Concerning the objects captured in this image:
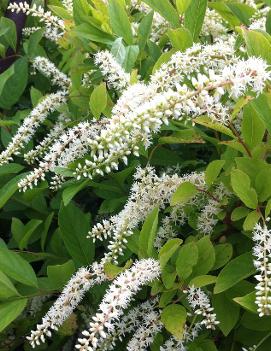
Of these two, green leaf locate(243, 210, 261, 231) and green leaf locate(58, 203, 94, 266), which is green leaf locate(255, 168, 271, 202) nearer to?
green leaf locate(243, 210, 261, 231)

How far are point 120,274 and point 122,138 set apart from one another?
412 mm

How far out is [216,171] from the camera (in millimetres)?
1739

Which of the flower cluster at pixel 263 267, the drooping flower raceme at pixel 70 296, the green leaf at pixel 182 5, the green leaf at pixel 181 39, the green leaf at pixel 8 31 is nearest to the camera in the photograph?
the flower cluster at pixel 263 267

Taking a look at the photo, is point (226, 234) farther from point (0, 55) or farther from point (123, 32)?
point (0, 55)

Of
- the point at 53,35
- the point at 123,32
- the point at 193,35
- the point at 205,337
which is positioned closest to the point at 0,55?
the point at 53,35

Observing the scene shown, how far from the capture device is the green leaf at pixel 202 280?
1637mm

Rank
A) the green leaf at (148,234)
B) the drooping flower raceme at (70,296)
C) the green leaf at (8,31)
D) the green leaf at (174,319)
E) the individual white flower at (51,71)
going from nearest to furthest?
the green leaf at (174,319) → the green leaf at (148,234) → the drooping flower raceme at (70,296) → the individual white flower at (51,71) → the green leaf at (8,31)

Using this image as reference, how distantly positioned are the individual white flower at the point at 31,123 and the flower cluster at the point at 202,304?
919mm

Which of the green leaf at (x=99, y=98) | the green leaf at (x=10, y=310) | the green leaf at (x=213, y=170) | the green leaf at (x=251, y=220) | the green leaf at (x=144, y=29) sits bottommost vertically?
the green leaf at (x=10, y=310)

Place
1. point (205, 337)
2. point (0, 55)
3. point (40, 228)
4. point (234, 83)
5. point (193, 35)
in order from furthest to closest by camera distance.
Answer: point (0, 55) → point (40, 228) → point (193, 35) → point (205, 337) → point (234, 83)

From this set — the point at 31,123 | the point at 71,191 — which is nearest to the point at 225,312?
the point at 71,191

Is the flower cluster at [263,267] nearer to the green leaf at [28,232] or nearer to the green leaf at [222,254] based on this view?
the green leaf at [222,254]

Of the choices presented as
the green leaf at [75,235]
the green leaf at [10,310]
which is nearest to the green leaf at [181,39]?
the green leaf at [75,235]

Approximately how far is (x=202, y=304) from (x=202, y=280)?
0.23 ft
